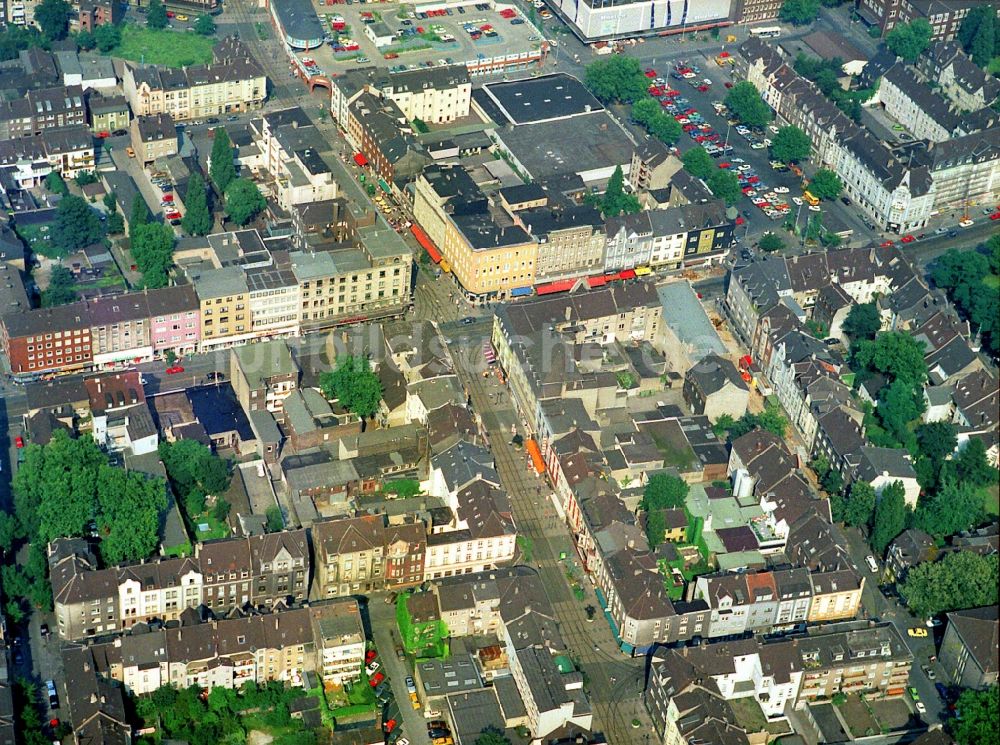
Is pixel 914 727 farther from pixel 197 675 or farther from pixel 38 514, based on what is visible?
pixel 38 514

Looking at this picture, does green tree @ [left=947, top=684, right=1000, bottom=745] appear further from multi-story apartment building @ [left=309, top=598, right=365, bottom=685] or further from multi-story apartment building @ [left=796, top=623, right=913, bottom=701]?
multi-story apartment building @ [left=309, top=598, right=365, bottom=685]

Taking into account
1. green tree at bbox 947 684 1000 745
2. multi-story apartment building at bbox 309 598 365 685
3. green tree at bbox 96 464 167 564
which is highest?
green tree at bbox 96 464 167 564

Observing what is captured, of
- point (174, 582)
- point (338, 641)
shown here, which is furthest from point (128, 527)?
point (338, 641)

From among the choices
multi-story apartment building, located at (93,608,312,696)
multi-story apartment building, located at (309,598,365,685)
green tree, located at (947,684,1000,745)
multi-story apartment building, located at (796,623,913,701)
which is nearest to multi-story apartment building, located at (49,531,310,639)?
multi-story apartment building, located at (93,608,312,696)

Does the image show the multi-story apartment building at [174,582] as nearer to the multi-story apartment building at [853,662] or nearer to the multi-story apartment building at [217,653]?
the multi-story apartment building at [217,653]

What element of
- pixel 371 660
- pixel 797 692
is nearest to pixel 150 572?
pixel 371 660

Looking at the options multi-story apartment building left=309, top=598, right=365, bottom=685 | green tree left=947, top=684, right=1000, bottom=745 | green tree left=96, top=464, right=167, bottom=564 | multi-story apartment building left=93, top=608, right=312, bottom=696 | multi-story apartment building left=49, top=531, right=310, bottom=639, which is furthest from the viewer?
green tree left=96, top=464, right=167, bottom=564

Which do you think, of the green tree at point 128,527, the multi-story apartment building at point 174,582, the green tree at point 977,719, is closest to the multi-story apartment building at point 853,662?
the green tree at point 977,719
